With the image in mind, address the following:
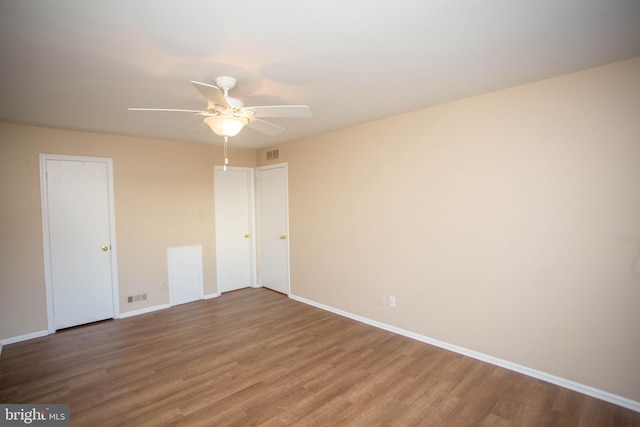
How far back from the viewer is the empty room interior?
70.3 inches

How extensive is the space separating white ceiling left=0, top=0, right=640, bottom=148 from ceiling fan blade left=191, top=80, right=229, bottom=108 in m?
0.23

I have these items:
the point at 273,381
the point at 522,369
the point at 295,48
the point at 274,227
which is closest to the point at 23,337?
the point at 273,381

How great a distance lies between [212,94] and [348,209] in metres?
2.41

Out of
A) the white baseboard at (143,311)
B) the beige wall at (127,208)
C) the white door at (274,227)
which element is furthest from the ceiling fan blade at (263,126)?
the white baseboard at (143,311)

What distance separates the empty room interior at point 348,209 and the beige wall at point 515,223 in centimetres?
2

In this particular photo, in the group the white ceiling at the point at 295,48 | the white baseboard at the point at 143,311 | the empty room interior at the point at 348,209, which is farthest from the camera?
the white baseboard at the point at 143,311

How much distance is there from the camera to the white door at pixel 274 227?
16.3ft

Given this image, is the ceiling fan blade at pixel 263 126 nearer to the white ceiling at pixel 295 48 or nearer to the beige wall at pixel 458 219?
the white ceiling at pixel 295 48

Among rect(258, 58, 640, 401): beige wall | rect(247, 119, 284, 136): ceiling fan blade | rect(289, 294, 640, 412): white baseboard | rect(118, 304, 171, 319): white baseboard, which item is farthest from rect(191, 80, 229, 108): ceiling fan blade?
rect(118, 304, 171, 319): white baseboard

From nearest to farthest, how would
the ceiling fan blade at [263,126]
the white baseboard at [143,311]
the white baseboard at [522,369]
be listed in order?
the white baseboard at [522,369] < the ceiling fan blade at [263,126] < the white baseboard at [143,311]

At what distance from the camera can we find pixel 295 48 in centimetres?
188

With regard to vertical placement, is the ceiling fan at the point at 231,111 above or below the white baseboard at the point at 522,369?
above

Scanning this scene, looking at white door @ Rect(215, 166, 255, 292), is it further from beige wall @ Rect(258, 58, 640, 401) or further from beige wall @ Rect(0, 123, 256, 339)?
beige wall @ Rect(258, 58, 640, 401)

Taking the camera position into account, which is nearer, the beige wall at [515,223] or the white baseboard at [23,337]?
the beige wall at [515,223]
